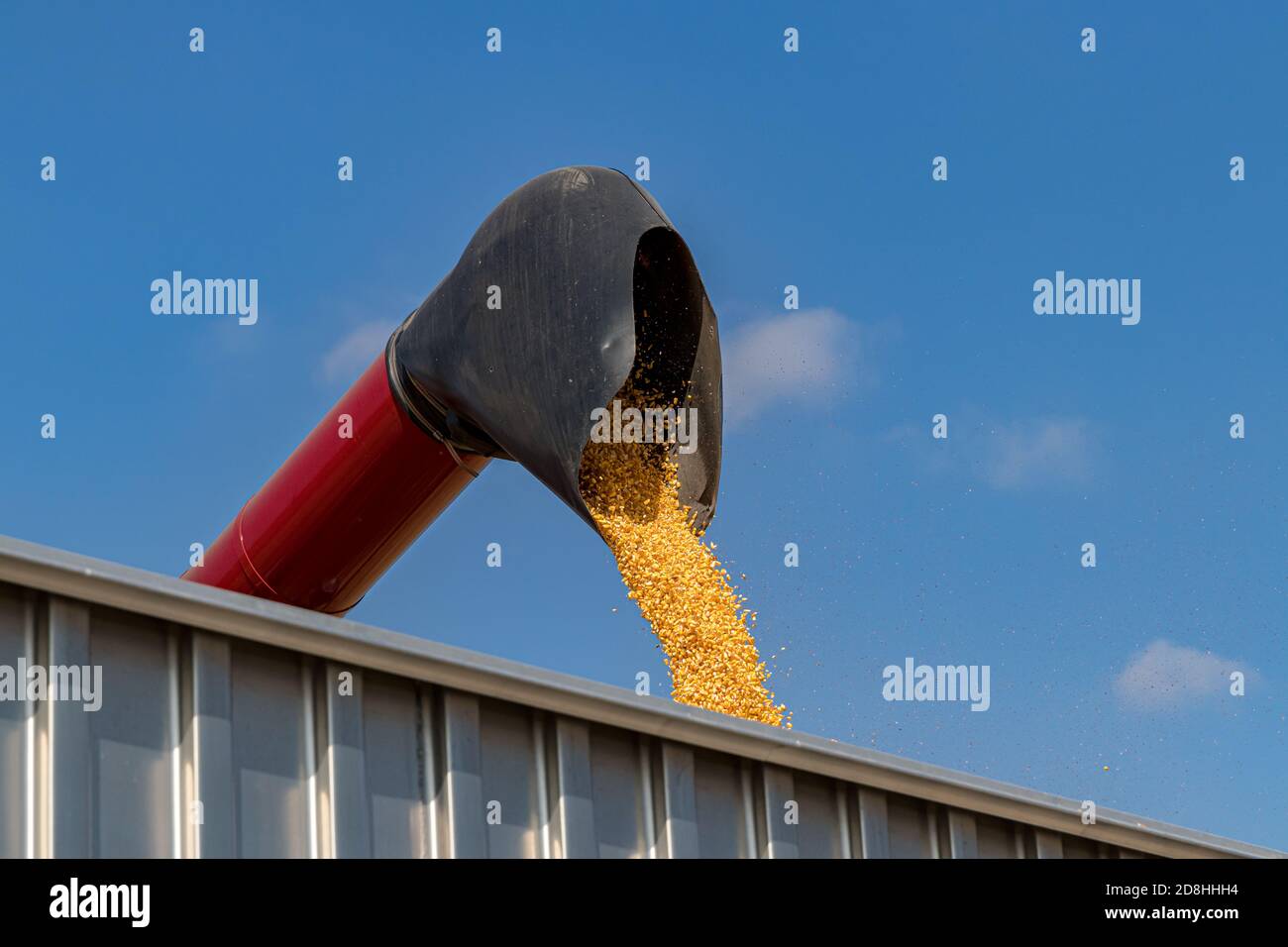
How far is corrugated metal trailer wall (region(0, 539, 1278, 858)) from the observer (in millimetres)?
4055

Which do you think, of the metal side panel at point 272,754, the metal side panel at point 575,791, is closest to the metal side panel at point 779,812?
the metal side panel at point 575,791

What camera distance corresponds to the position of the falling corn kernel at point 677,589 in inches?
A: 253

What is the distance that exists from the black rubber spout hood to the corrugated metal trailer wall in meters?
1.67

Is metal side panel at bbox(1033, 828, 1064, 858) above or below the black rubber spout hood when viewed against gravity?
below

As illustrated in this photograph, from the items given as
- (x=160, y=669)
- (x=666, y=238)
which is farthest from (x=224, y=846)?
(x=666, y=238)

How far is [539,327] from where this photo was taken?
621 cm

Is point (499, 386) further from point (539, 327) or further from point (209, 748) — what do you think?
point (209, 748)

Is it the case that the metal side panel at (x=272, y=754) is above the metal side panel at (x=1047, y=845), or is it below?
above

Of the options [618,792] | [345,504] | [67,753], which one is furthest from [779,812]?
[345,504]

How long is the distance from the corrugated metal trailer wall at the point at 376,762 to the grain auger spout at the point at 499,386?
1.68 meters

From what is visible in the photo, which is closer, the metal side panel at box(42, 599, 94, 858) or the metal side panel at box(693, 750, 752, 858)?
the metal side panel at box(42, 599, 94, 858)

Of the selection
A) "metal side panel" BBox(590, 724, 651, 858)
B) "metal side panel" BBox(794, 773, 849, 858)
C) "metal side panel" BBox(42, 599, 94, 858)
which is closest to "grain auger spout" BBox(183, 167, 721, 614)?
"metal side panel" BBox(590, 724, 651, 858)

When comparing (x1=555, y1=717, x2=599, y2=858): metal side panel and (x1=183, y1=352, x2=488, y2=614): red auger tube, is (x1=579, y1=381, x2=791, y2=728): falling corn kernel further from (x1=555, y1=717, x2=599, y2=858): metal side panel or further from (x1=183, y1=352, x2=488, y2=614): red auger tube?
(x1=555, y1=717, x2=599, y2=858): metal side panel

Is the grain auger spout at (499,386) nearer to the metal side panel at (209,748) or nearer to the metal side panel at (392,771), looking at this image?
the metal side panel at (392,771)
